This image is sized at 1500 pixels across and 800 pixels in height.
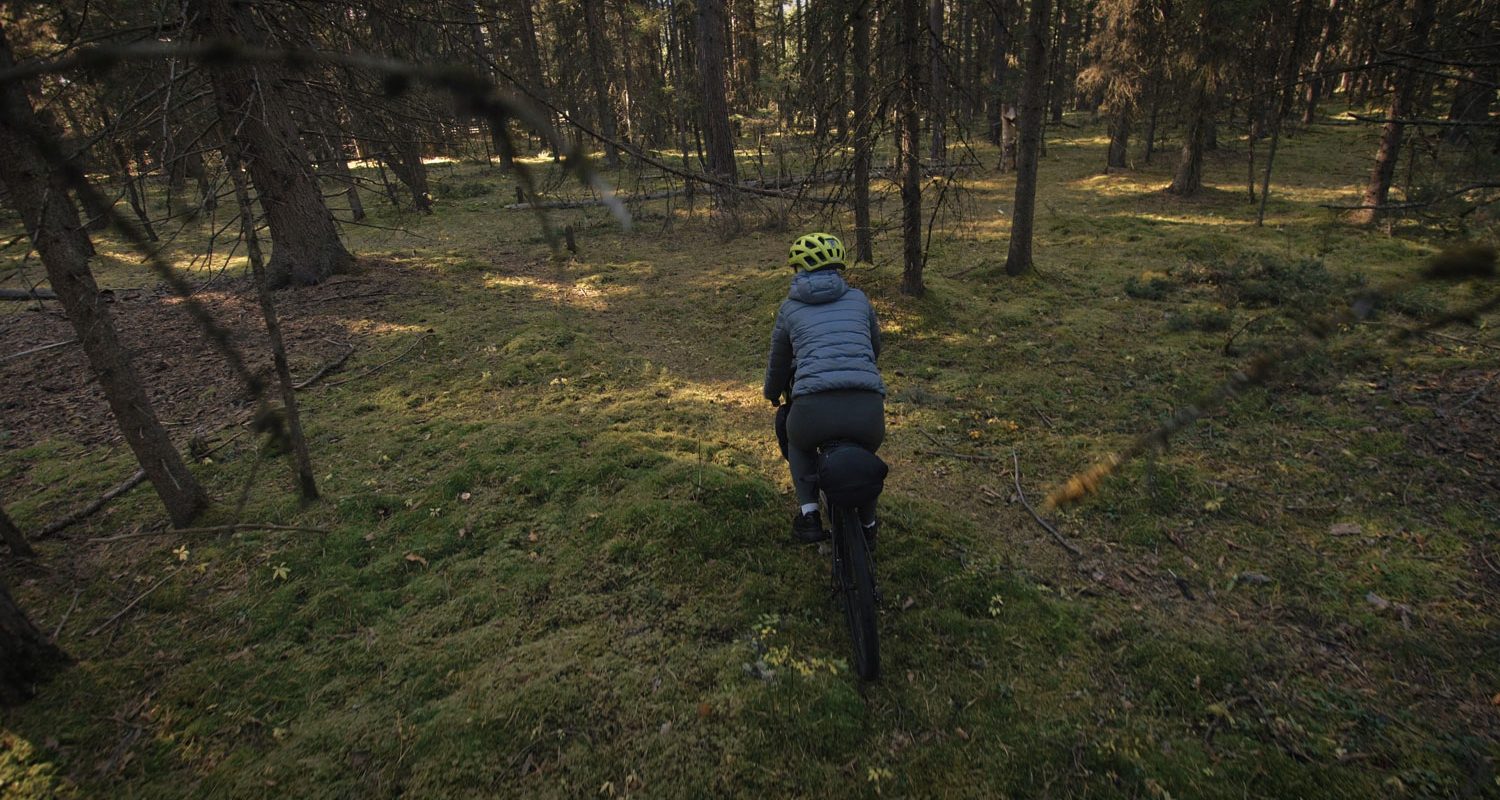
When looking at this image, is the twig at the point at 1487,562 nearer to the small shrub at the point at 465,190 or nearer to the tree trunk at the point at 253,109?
the tree trunk at the point at 253,109

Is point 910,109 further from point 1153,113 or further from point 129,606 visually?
point 1153,113

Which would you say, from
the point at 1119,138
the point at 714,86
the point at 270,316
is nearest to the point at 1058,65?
the point at 1119,138

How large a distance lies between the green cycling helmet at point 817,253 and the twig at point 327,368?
6.79m

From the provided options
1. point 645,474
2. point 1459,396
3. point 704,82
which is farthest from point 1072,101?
point 645,474

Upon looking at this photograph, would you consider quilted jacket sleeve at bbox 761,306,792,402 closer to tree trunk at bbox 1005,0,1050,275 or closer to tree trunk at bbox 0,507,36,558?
tree trunk at bbox 0,507,36,558

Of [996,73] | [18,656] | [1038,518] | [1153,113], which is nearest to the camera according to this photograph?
[18,656]

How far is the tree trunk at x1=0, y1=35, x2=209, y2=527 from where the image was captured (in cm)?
347

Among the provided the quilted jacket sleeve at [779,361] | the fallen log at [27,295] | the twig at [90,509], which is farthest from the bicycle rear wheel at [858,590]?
the twig at [90,509]

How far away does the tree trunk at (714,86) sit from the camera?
16.8 metres

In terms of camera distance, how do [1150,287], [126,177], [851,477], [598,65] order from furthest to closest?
[598,65]
[1150,287]
[851,477]
[126,177]

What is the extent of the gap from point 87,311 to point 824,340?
4559mm

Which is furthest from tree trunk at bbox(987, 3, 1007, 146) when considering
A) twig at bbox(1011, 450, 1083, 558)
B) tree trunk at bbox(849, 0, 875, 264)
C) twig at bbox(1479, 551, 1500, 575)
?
twig at bbox(1479, 551, 1500, 575)

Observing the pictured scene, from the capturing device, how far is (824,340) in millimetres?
3891

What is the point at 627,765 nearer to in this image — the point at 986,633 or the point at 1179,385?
the point at 986,633
